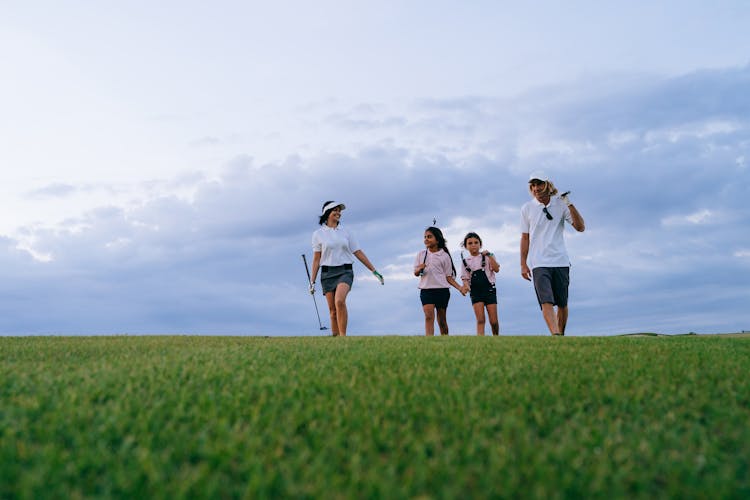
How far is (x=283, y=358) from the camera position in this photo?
6746mm

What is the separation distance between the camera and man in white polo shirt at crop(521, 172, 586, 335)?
35.1 ft

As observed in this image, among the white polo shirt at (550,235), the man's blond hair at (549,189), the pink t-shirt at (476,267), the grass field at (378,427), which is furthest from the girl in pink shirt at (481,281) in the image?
the grass field at (378,427)

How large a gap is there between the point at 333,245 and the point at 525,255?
349 centimetres

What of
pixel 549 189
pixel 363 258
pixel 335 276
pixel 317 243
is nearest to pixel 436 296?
pixel 363 258

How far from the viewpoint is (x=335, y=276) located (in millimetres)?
12289

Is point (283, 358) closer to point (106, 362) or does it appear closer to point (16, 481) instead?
point (106, 362)

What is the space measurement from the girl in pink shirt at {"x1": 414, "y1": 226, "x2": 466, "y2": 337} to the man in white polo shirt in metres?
2.53

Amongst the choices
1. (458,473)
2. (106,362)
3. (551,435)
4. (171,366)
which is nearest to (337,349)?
(171,366)

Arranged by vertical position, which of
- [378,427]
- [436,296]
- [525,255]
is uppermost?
[525,255]

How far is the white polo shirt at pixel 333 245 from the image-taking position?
40.1ft

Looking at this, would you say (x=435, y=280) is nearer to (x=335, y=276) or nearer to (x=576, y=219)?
(x=335, y=276)

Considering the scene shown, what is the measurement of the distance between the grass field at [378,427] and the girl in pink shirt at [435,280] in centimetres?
627

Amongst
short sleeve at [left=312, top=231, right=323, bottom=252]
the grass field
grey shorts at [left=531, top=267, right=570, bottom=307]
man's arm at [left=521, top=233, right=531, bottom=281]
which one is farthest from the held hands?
the grass field

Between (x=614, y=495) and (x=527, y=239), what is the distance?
838 centimetres
